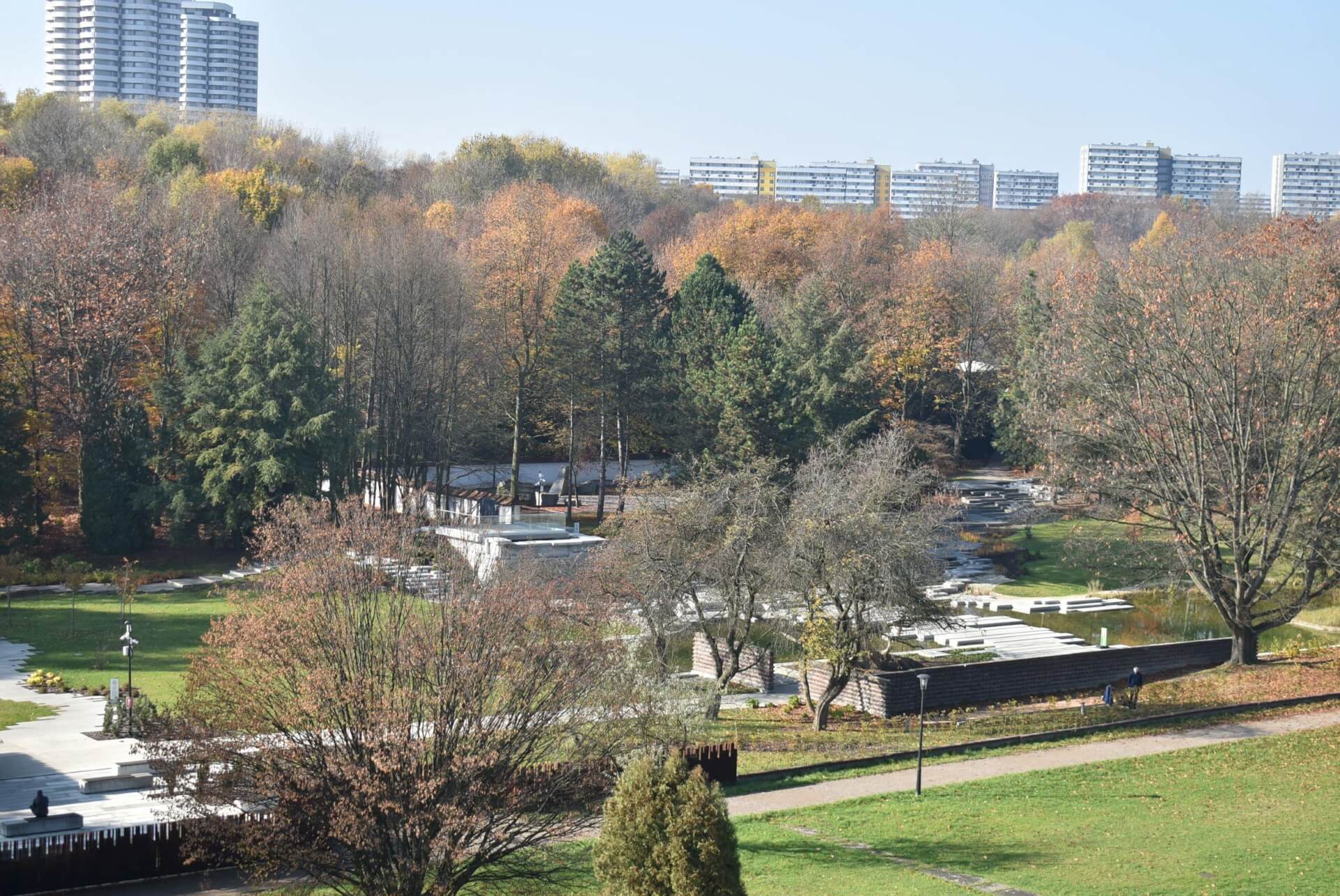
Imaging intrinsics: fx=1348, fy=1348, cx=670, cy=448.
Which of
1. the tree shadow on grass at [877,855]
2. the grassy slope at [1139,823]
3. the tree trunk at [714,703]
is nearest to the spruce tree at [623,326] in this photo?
the tree trunk at [714,703]

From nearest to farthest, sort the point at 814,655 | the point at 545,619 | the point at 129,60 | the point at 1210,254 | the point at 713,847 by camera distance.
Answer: the point at 713,847, the point at 545,619, the point at 814,655, the point at 1210,254, the point at 129,60

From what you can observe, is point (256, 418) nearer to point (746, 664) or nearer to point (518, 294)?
point (518, 294)

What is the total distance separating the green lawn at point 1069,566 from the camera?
154 ft

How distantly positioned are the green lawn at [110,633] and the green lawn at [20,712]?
1.58m

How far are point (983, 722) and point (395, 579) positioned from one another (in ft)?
47.5

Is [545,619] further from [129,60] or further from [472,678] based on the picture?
[129,60]

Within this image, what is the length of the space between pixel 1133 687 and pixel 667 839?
64.7ft

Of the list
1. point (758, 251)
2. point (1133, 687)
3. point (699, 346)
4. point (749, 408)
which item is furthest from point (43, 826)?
point (758, 251)

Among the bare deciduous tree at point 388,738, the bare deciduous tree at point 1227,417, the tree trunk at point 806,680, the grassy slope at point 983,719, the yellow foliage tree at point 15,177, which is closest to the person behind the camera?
the bare deciduous tree at point 388,738

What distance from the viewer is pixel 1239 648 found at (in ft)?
107

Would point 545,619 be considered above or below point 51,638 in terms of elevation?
above

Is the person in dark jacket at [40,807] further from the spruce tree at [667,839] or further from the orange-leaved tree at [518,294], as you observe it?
the orange-leaved tree at [518,294]

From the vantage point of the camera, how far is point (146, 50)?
17075 cm

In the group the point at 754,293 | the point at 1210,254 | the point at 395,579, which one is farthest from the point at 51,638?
the point at 754,293
